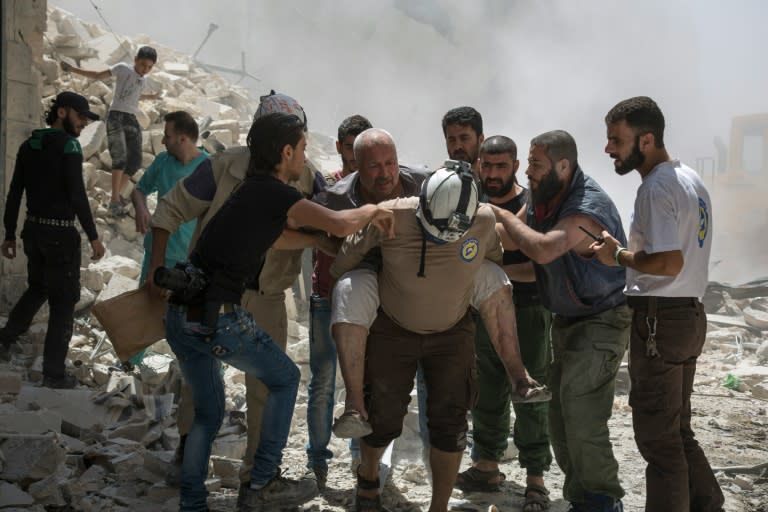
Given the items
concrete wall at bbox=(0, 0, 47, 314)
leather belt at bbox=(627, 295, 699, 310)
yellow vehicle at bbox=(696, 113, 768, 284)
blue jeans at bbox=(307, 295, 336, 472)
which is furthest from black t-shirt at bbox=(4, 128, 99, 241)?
yellow vehicle at bbox=(696, 113, 768, 284)

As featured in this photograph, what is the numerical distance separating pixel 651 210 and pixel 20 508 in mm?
3160

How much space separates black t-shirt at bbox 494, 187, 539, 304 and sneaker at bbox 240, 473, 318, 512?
170cm

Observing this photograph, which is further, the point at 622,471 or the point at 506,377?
the point at 622,471

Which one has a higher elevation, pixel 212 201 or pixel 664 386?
pixel 212 201

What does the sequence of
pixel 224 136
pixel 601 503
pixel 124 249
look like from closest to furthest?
1. pixel 601 503
2. pixel 124 249
3. pixel 224 136

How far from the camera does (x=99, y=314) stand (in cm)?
384

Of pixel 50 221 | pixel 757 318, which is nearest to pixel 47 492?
pixel 50 221

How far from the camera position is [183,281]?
3469 millimetres

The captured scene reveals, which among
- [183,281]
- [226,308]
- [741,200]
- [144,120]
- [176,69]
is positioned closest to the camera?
[183,281]

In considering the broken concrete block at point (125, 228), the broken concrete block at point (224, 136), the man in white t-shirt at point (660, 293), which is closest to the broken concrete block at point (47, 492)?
the man in white t-shirt at point (660, 293)

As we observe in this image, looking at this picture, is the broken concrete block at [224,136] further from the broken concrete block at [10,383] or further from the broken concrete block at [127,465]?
the broken concrete block at [127,465]

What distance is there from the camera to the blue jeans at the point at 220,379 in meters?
3.59

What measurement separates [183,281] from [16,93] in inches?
201

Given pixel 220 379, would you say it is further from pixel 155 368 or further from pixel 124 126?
pixel 124 126
